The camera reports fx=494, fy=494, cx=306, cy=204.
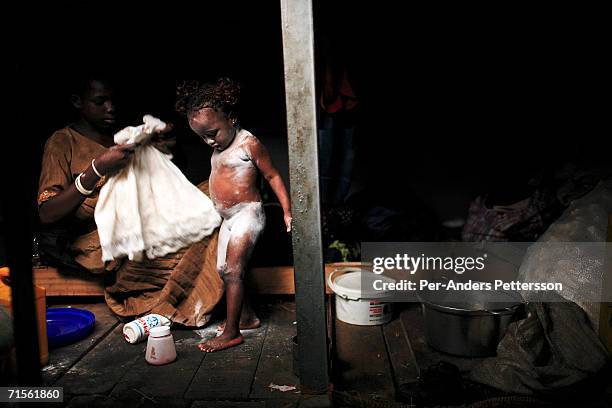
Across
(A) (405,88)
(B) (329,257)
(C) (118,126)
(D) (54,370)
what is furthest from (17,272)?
(A) (405,88)

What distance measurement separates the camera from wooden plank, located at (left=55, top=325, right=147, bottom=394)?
3047 millimetres

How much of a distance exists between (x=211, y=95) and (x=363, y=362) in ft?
7.12

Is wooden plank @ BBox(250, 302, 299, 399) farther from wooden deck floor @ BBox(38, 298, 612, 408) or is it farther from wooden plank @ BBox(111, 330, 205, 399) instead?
wooden plank @ BBox(111, 330, 205, 399)

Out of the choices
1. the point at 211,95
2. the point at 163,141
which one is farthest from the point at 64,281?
the point at 211,95

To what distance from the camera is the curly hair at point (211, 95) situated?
3611 millimetres

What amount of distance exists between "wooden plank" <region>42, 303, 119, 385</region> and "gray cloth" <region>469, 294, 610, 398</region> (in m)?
2.64

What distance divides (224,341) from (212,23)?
10.7 feet

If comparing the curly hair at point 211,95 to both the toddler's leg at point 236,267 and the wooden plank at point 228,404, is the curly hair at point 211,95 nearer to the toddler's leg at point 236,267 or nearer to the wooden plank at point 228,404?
the toddler's leg at point 236,267

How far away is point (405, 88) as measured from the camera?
5.40 metres

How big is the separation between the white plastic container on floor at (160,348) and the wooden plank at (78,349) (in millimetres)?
565

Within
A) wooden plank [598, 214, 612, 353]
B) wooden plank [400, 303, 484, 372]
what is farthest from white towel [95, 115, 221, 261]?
wooden plank [598, 214, 612, 353]

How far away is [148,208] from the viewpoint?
13.1 feet

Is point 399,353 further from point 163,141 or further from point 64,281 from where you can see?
point 64,281

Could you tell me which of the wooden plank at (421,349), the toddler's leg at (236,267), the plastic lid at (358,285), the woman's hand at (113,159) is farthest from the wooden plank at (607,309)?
the woman's hand at (113,159)
